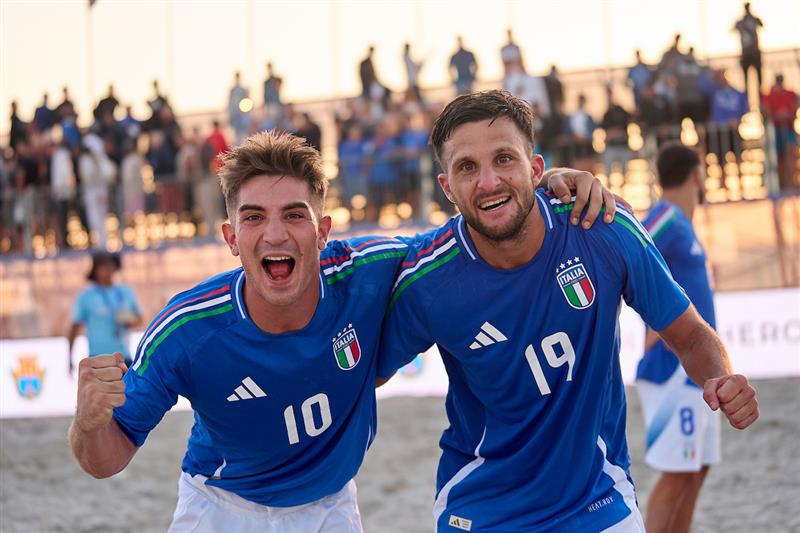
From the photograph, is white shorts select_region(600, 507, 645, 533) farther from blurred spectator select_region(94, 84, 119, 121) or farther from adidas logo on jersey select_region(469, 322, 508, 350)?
blurred spectator select_region(94, 84, 119, 121)

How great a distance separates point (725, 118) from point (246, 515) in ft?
31.2

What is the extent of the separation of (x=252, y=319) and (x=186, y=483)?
2.61ft

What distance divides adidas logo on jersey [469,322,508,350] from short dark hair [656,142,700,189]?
8.57ft

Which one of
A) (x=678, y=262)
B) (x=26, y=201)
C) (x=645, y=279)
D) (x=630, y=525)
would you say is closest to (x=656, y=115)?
(x=678, y=262)

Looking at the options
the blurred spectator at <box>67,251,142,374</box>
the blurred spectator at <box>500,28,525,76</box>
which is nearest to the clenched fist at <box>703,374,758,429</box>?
the blurred spectator at <box>67,251,142,374</box>

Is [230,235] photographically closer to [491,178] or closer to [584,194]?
[491,178]

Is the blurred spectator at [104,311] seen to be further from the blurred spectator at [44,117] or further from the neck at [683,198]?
the blurred spectator at [44,117]

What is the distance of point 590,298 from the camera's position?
338cm

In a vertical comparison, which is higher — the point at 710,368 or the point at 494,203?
the point at 494,203

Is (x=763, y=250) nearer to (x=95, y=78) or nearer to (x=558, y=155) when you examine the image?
(x=558, y=155)

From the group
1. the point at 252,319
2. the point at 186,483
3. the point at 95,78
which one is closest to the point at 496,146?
the point at 252,319

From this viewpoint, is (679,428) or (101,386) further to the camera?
(679,428)

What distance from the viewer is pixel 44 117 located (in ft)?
49.7

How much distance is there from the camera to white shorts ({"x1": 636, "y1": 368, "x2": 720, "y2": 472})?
5316 millimetres
